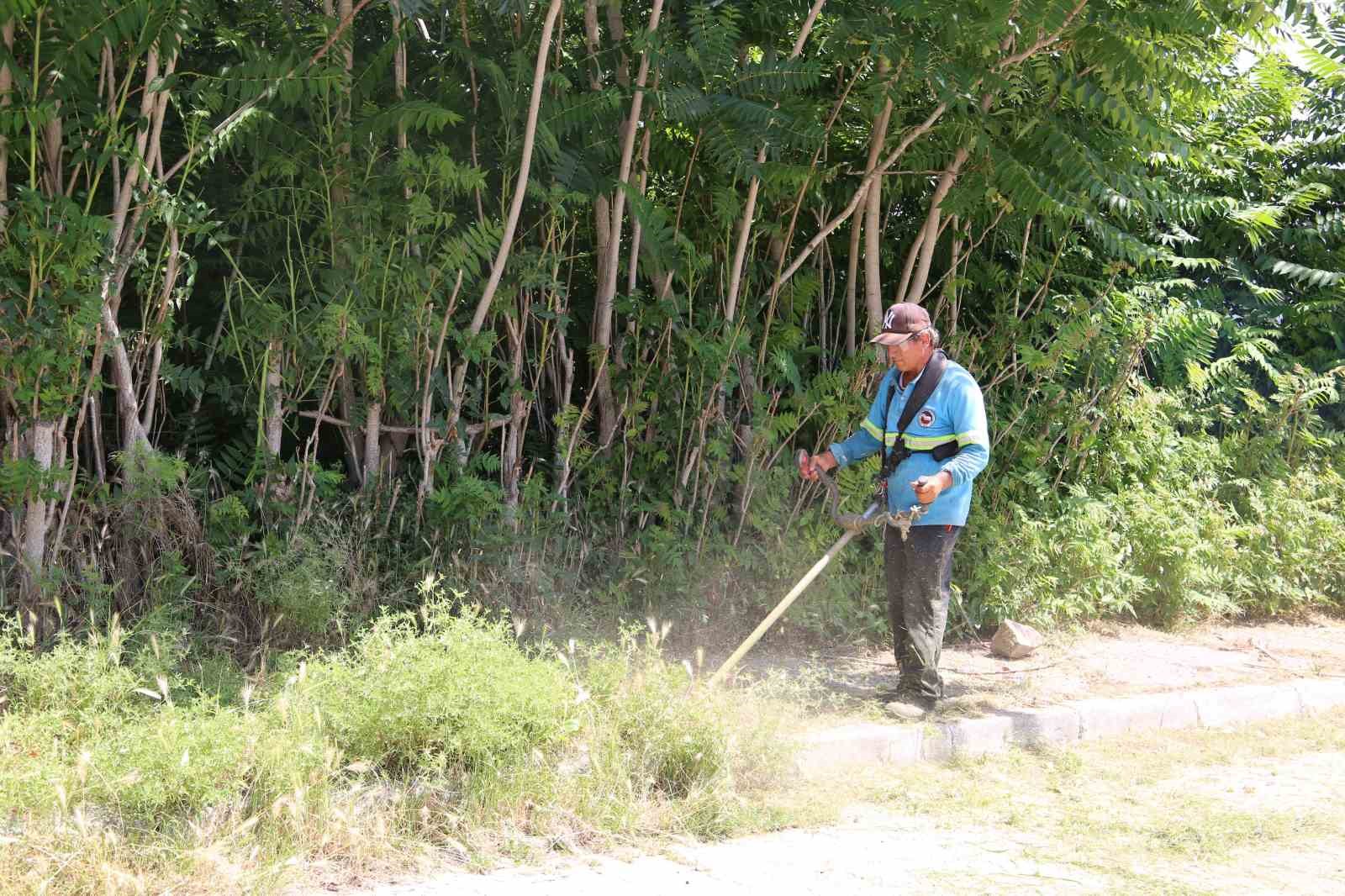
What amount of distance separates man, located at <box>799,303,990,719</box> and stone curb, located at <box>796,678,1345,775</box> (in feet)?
0.75

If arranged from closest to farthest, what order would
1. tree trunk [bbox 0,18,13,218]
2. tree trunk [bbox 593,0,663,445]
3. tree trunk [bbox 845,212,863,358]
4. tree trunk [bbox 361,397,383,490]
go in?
tree trunk [bbox 0,18,13,218] → tree trunk [bbox 361,397,383,490] → tree trunk [bbox 593,0,663,445] → tree trunk [bbox 845,212,863,358]

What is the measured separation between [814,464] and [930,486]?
947mm

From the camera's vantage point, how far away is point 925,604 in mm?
6504

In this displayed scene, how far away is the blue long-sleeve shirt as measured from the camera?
244 inches

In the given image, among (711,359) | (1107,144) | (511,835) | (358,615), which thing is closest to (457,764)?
(511,835)

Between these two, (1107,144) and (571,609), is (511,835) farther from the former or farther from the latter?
(1107,144)

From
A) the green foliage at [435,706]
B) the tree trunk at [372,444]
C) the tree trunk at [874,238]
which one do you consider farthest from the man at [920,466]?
the tree trunk at [372,444]

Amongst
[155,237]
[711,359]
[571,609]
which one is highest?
[155,237]

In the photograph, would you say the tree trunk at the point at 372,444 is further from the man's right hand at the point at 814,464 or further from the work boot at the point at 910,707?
the work boot at the point at 910,707

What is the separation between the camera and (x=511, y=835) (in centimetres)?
455

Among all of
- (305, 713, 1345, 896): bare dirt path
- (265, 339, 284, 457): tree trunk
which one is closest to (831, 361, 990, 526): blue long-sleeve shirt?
(305, 713, 1345, 896): bare dirt path

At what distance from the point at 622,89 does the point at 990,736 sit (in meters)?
4.06

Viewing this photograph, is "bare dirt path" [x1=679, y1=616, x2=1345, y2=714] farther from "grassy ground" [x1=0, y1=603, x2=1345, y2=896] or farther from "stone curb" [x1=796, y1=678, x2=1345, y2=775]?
"grassy ground" [x1=0, y1=603, x2=1345, y2=896]

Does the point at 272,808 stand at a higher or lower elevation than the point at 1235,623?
higher
